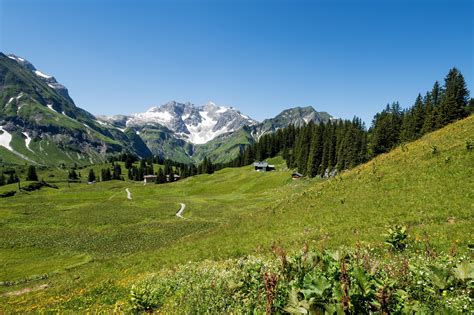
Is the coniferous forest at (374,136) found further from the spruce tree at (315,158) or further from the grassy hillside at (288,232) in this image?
the grassy hillside at (288,232)

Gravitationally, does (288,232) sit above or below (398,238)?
below

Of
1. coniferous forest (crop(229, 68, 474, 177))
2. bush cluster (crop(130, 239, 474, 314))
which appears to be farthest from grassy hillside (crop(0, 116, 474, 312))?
coniferous forest (crop(229, 68, 474, 177))

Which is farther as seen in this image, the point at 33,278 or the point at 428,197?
the point at 33,278

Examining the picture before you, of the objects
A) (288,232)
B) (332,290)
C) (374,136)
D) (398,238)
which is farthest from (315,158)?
(332,290)

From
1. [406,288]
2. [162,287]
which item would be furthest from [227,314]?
[162,287]

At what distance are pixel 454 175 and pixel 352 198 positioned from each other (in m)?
8.10

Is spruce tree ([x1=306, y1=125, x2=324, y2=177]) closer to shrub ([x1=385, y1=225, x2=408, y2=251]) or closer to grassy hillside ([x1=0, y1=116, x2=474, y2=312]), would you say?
grassy hillside ([x1=0, y1=116, x2=474, y2=312])

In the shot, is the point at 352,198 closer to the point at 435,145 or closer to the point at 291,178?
the point at 435,145

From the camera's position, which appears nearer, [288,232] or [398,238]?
[398,238]

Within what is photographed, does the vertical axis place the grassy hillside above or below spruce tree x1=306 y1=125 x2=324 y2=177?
below

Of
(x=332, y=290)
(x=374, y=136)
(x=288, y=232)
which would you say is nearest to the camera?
(x=332, y=290)

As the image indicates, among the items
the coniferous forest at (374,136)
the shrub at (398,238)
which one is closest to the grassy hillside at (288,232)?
the shrub at (398,238)

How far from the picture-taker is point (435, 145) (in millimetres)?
29078

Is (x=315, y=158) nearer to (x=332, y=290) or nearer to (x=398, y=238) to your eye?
(x=398, y=238)
